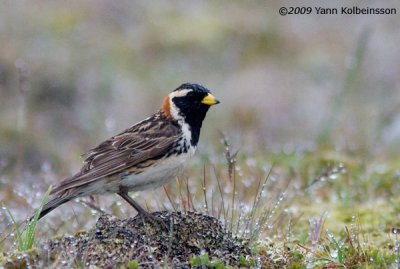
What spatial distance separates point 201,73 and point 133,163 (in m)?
10.3

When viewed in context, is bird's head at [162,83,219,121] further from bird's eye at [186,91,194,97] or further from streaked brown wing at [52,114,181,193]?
streaked brown wing at [52,114,181,193]

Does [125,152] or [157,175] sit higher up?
[125,152]

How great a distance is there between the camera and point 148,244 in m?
5.55

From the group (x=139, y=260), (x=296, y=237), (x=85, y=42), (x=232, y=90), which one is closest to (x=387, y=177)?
(x=296, y=237)

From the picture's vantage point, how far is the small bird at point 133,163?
254 inches

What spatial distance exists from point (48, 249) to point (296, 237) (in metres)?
2.20

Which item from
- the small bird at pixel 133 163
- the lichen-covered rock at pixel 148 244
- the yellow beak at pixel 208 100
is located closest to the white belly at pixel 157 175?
the small bird at pixel 133 163

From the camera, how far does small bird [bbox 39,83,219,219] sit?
21.2ft

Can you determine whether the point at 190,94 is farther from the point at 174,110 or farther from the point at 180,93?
the point at 174,110

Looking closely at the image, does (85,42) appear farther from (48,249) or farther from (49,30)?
(48,249)

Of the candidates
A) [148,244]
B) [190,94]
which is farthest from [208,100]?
[148,244]

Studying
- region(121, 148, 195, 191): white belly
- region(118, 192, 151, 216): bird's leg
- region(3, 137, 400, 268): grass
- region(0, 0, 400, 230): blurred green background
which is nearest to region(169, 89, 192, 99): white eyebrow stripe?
region(3, 137, 400, 268): grass

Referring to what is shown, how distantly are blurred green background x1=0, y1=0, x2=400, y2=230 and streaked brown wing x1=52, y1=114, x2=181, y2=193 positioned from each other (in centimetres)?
371

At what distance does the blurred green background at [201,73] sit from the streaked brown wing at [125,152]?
12.2 ft
